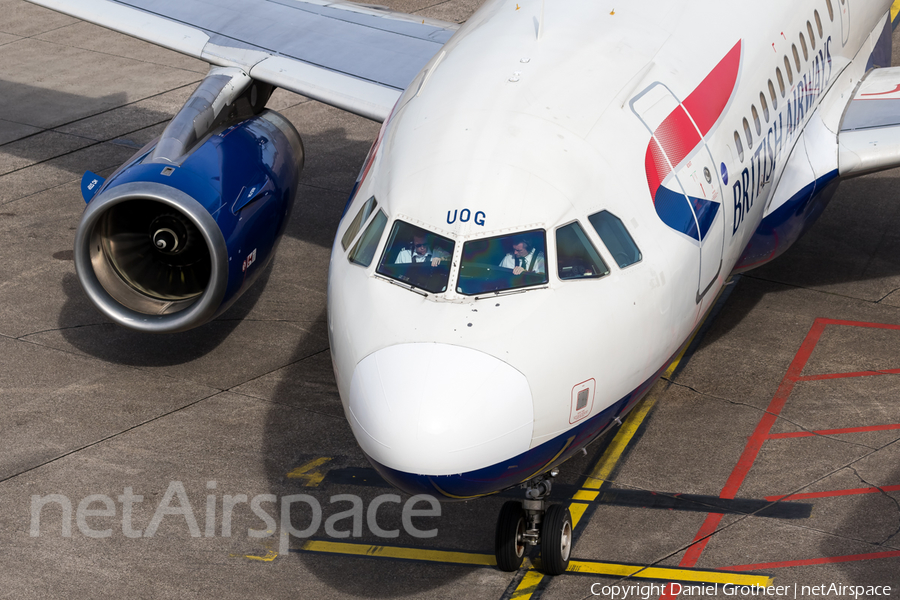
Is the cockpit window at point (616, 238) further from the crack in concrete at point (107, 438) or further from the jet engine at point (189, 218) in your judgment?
the crack in concrete at point (107, 438)

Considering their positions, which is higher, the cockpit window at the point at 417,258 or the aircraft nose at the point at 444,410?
the cockpit window at the point at 417,258

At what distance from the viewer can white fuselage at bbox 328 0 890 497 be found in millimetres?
7445

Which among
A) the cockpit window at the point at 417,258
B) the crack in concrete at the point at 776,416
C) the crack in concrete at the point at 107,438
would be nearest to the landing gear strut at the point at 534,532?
the cockpit window at the point at 417,258

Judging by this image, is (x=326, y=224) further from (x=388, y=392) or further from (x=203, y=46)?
(x=388, y=392)

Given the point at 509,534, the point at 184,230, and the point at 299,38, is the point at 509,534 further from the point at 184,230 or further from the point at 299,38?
the point at 299,38

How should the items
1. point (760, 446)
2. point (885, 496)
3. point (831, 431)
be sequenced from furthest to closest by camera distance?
point (831, 431)
point (760, 446)
point (885, 496)

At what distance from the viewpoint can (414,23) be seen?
14914 mm

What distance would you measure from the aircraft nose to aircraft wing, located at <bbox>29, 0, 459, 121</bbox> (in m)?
5.91

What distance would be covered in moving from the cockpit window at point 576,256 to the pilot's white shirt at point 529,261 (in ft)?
0.41

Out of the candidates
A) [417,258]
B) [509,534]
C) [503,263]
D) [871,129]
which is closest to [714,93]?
[503,263]

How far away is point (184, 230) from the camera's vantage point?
1246 cm

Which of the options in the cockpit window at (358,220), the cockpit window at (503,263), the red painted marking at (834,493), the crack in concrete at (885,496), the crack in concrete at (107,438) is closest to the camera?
the cockpit window at (503,263)

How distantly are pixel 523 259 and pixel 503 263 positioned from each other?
149 mm

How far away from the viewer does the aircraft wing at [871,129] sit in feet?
39.0
